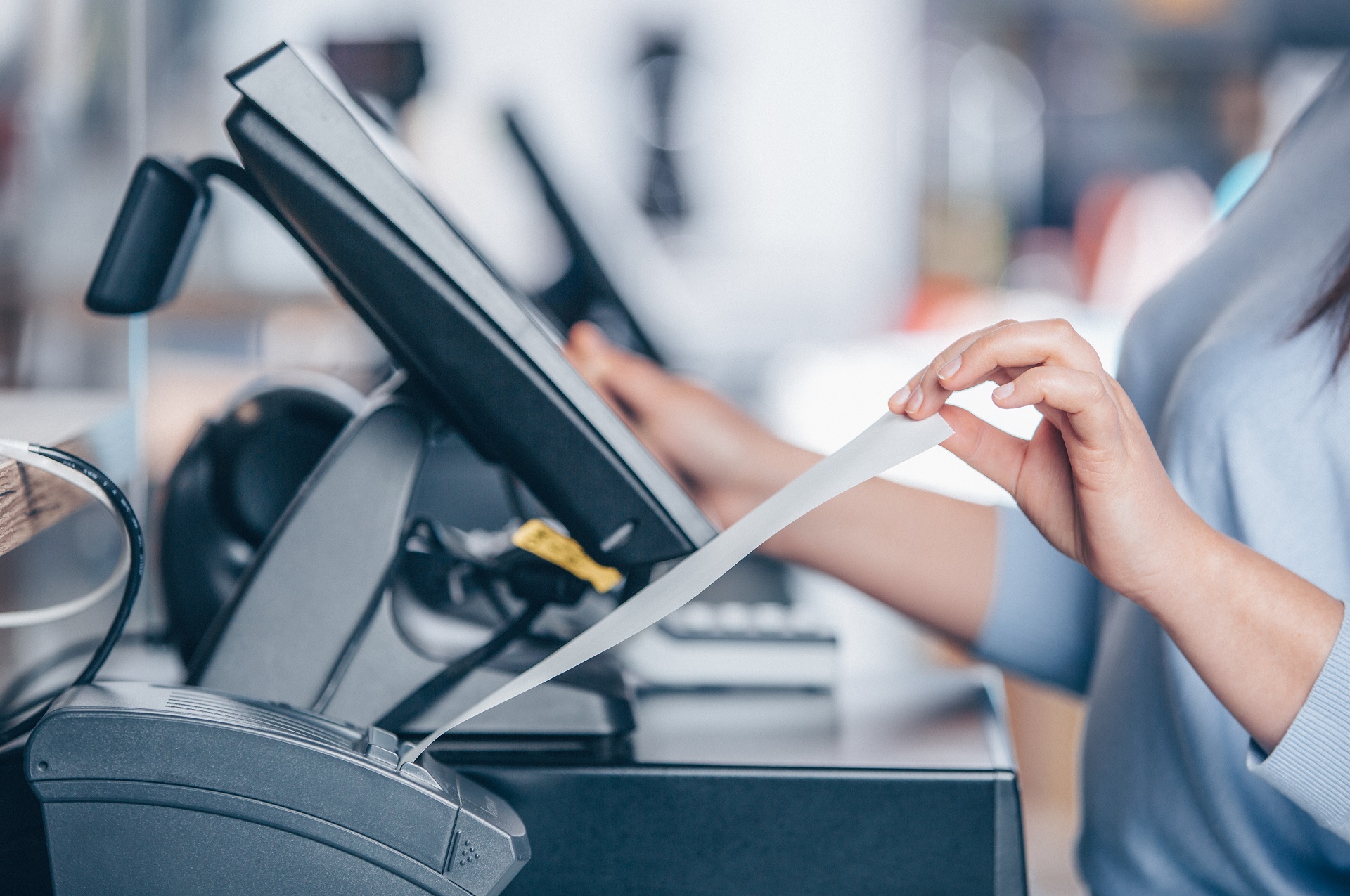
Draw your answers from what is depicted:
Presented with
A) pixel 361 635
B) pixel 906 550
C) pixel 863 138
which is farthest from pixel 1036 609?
pixel 863 138

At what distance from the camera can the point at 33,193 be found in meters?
0.82

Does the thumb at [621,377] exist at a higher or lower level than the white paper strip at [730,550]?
higher

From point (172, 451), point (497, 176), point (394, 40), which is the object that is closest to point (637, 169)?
point (497, 176)

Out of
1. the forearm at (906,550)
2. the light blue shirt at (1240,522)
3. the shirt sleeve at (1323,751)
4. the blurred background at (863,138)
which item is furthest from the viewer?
the blurred background at (863,138)

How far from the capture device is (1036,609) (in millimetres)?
824

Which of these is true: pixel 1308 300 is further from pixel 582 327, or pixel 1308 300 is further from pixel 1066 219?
pixel 1066 219

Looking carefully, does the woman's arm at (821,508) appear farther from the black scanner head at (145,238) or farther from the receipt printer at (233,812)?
the receipt printer at (233,812)

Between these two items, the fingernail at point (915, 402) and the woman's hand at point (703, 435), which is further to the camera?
the woman's hand at point (703, 435)

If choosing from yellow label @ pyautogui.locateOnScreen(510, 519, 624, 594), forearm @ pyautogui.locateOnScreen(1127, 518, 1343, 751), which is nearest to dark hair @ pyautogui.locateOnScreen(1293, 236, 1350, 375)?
forearm @ pyautogui.locateOnScreen(1127, 518, 1343, 751)

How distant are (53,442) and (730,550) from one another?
13.0 inches

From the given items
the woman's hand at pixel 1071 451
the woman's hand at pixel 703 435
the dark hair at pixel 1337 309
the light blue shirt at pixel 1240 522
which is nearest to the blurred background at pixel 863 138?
the woman's hand at pixel 703 435

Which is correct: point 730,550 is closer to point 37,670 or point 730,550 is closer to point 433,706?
point 433,706

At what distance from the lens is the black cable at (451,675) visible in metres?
0.56

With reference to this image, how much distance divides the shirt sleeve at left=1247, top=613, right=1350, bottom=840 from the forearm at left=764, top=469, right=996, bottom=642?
291 mm
